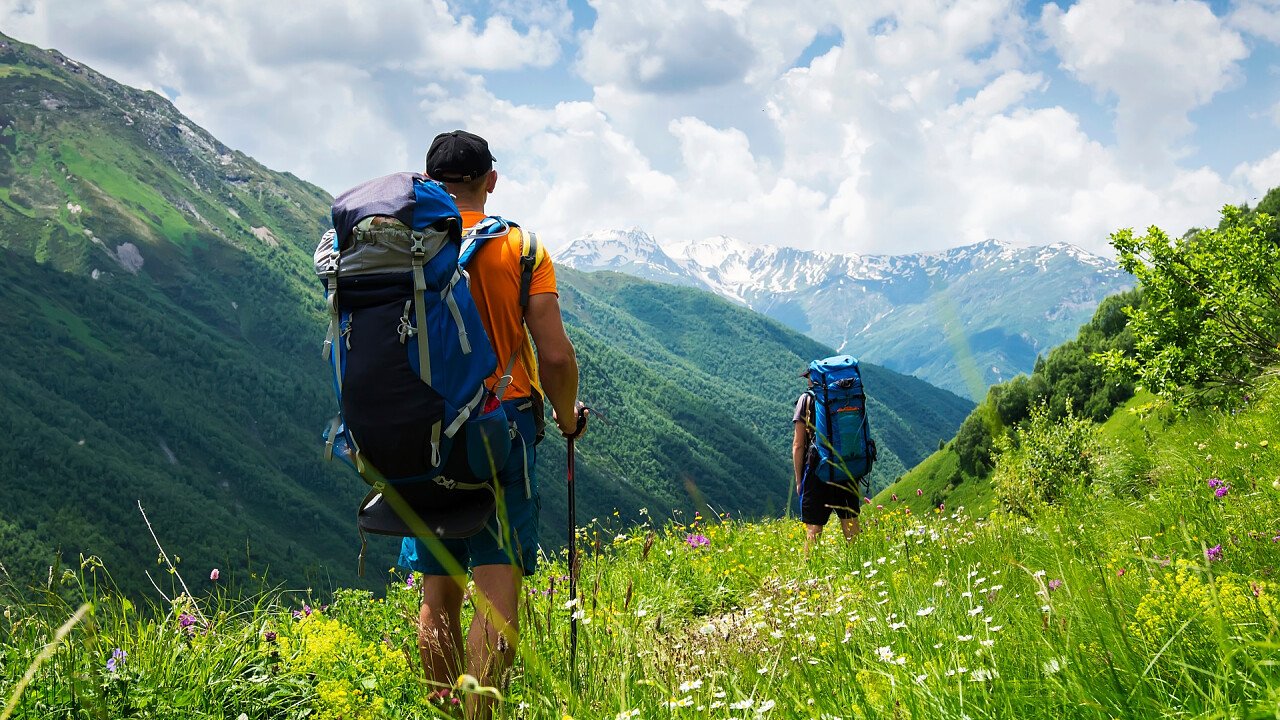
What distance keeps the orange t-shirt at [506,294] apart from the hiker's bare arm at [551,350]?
0.05m

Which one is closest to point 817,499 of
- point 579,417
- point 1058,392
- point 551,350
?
point 579,417

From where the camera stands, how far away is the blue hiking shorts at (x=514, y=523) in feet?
10.4

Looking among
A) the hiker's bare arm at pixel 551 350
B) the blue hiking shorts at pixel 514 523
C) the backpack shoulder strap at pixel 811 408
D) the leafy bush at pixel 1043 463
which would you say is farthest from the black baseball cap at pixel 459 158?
the backpack shoulder strap at pixel 811 408

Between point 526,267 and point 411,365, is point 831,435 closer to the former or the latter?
point 526,267

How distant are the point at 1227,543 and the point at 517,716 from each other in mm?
2511

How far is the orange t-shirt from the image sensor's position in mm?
3344

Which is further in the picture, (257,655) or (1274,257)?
(1274,257)

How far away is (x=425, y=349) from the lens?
2801 millimetres

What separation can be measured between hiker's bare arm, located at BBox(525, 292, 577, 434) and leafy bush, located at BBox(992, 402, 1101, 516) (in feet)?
5.77

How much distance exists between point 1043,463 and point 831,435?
406 inches

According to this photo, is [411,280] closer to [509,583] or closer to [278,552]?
[509,583]

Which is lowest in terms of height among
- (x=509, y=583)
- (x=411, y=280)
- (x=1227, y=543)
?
(x=509, y=583)

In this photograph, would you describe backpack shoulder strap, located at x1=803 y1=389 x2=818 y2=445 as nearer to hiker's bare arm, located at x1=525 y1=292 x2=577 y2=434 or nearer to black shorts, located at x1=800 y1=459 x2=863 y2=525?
black shorts, located at x1=800 y1=459 x2=863 y2=525

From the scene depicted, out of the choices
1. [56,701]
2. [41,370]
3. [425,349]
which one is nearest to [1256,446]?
[425,349]
